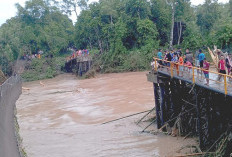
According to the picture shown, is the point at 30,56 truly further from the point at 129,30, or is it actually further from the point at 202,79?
the point at 202,79

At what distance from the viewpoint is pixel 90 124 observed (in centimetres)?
1788

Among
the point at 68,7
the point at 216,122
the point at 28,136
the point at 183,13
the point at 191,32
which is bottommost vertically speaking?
the point at 28,136

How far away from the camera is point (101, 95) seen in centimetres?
2692

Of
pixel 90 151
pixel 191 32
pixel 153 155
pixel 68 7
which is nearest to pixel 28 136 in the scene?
pixel 90 151

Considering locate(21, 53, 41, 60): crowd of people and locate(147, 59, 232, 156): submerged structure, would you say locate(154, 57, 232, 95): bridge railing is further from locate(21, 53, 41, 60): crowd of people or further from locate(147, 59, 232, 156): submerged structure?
locate(21, 53, 41, 60): crowd of people

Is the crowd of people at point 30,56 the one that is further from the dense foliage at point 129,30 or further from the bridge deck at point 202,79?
the bridge deck at point 202,79

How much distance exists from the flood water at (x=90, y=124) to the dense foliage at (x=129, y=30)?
11.0 meters

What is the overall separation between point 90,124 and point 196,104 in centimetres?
858

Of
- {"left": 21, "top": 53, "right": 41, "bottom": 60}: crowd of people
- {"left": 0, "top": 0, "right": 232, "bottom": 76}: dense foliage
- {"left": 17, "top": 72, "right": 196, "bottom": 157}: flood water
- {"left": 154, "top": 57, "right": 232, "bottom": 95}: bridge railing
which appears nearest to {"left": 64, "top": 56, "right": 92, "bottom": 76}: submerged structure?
{"left": 0, "top": 0, "right": 232, "bottom": 76}: dense foliage

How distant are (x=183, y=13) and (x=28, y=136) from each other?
3060 centimetres

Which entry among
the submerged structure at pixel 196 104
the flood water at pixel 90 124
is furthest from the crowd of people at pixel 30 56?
the submerged structure at pixel 196 104

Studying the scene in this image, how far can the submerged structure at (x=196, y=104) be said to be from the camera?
977 centimetres

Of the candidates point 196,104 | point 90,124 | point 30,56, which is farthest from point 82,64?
point 196,104

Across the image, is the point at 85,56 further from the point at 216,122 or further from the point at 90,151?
the point at 216,122
